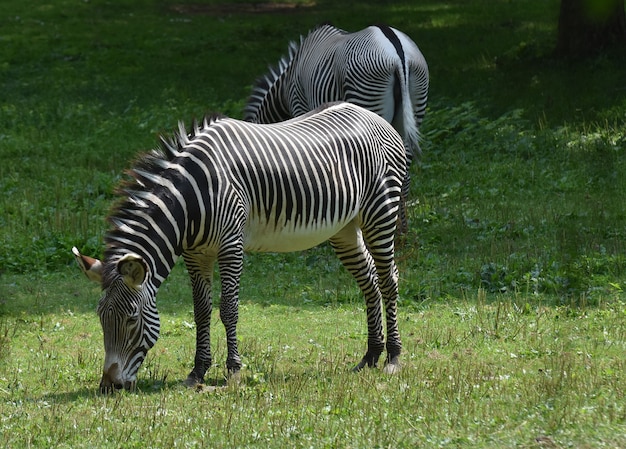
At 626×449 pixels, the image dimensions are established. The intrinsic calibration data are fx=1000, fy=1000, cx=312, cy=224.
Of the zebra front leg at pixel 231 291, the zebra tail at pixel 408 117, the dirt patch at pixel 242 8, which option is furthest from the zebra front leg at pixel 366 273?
the dirt patch at pixel 242 8

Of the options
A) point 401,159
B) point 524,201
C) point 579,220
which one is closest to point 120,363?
point 401,159

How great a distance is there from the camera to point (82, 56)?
84.8ft

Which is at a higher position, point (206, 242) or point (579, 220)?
point (206, 242)

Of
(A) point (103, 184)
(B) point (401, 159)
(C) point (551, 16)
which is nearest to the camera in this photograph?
(B) point (401, 159)

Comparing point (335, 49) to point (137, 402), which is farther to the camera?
point (335, 49)

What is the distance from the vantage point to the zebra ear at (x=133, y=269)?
283 inches

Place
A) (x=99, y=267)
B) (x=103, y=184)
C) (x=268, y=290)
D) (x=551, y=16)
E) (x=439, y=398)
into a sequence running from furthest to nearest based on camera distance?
(x=551, y=16) → (x=103, y=184) → (x=268, y=290) → (x=99, y=267) → (x=439, y=398)

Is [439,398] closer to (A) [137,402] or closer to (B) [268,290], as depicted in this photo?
(A) [137,402]

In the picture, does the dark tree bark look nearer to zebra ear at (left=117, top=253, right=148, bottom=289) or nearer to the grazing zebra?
the grazing zebra

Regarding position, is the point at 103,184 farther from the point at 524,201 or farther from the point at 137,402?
the point at 137,402

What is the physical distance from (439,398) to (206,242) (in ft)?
7.27

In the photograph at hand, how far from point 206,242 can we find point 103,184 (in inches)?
350

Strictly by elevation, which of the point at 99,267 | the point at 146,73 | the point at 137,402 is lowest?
the point at 146,73

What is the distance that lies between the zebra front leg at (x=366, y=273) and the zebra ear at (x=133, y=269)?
89.9 inches
